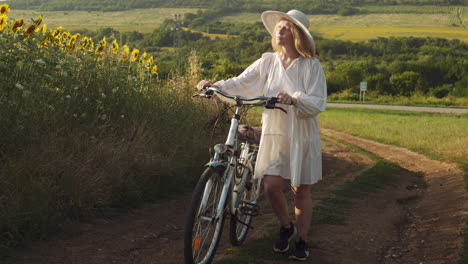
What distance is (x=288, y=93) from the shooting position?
546 centimetres

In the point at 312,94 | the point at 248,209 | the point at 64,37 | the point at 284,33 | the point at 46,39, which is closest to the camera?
the point at 312,94

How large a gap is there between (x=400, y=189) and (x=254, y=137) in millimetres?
6485

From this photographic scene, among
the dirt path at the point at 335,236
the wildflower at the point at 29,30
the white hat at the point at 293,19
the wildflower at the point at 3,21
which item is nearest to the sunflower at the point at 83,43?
the wildflower at the point at 29,30

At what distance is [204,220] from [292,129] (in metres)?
Answer: 1.10

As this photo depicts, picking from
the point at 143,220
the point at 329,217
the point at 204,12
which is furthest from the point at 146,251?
the point at 204,12

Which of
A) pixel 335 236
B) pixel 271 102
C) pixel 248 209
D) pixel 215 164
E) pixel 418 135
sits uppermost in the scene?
pixel 271 102

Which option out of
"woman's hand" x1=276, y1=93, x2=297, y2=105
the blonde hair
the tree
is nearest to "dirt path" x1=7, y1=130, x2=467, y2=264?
"woman's hand" x1=276, y1=93, x2=297, y2=105

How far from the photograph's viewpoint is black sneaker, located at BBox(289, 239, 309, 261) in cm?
576

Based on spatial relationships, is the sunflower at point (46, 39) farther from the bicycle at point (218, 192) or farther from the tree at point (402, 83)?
the tree at point (402, 83)

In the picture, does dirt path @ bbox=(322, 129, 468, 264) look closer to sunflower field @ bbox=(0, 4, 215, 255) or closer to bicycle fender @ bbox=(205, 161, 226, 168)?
bicycle fender @ bbox=(205, 161, 226, 168)

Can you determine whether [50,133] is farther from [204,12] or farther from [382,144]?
[204,12]

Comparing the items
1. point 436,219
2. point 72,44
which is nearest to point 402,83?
point 436,219

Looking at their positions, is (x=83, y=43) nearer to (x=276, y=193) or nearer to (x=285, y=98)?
(x=276, y=193)

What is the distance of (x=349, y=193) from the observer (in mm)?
10141
